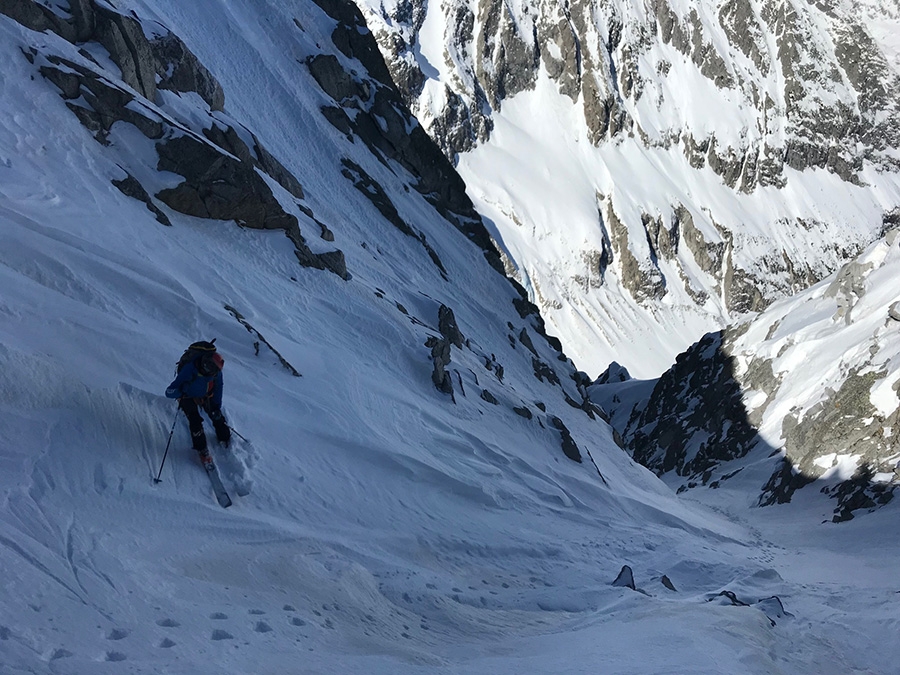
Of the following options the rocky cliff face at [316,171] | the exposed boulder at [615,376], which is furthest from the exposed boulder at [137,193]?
the exposed boulder at [615,376]

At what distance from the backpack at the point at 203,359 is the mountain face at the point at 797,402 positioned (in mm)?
28048

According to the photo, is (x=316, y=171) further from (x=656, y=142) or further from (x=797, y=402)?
(x=656, y=142)

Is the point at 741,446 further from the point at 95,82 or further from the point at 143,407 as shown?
the point at 143,407

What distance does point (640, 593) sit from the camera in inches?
402

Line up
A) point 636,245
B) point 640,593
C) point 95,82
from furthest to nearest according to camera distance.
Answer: point 636,245
point 95,82
point 640,593

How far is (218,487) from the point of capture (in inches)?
336

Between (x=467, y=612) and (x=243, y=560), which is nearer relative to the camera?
(x=243, y=560)

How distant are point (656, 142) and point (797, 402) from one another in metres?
136

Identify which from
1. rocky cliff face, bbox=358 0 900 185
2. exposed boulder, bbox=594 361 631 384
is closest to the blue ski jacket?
exposed boulder, bbox=594 361 631 384

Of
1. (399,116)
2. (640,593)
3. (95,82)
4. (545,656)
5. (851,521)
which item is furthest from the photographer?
(399,116)

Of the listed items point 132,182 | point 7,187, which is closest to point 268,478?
point 7,187

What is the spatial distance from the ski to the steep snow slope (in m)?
0.10

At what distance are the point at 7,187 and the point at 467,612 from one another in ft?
Answer: 32.9

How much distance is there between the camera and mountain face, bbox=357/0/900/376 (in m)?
148
